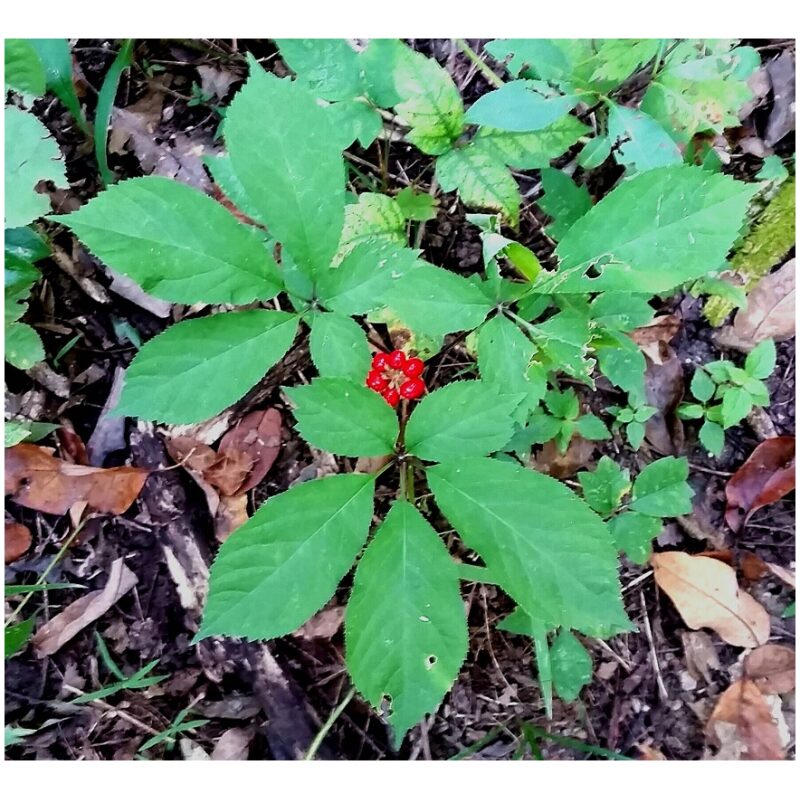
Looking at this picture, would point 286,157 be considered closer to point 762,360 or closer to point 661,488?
point 661,488

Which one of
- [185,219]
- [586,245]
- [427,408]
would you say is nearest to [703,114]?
[586,245]

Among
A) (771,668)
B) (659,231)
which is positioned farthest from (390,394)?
(771,668)

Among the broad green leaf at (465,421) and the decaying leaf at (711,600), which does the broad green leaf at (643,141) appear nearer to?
the broad green leaf at (465,421)

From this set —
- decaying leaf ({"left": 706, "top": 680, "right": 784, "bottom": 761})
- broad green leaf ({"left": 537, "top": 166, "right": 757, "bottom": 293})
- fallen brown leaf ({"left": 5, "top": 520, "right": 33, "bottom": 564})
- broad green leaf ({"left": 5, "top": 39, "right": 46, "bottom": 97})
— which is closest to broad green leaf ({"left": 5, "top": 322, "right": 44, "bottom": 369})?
fallen brown leaf ({"left": 5, "top": 520, "right": 33, "bottom": 564})

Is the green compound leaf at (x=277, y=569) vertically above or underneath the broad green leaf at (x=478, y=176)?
underneath

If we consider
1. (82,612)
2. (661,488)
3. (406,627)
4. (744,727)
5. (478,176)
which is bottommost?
(744,727)

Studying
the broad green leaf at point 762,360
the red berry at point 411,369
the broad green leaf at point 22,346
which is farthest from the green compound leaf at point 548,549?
the broad green leaf at point 22,346
